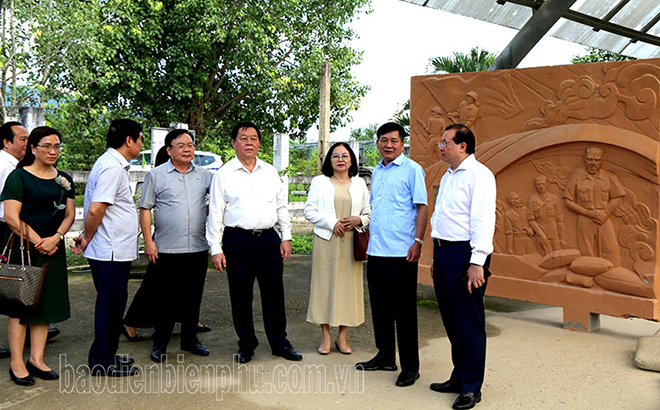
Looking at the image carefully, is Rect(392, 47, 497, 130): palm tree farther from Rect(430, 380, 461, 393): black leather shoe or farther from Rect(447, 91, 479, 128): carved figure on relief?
Rect(430, 380, 461, 393): black leather shoe

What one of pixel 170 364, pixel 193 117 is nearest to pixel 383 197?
pixel 170 364

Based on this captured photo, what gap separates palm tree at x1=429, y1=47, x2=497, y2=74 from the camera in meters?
13.3

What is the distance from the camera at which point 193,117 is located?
15.4 metres

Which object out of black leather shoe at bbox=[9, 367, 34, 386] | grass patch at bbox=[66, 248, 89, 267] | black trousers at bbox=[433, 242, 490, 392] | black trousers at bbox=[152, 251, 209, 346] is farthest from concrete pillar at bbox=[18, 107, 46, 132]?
black trousers at bbox=[433, 242, 490, 392]

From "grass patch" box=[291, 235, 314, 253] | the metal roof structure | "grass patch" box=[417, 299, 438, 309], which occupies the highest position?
the metal roof structure

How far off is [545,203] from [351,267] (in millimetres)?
2071

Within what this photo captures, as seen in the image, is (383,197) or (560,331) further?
(560,331)

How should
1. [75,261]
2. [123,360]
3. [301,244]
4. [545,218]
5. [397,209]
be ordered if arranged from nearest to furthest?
[397,209]
[123,360]
[545,218]
[75,261]
[301,244]

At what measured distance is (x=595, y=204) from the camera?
4.94m

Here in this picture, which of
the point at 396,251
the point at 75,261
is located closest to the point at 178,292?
the point at 396,251

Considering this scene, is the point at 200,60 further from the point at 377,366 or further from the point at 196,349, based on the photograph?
the point at 377,366

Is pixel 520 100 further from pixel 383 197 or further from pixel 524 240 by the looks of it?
pixel 383 197

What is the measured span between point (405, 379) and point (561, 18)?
522 cm

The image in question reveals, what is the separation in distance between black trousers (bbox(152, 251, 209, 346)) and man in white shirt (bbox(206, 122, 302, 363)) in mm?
294
